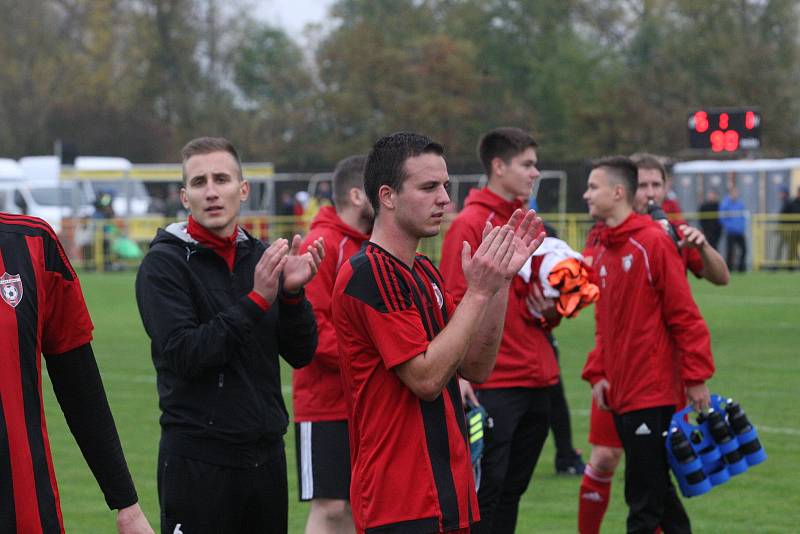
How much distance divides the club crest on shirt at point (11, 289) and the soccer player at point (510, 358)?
3318 mm

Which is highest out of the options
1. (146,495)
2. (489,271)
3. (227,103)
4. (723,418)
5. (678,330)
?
(227,103)

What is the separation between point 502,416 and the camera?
6.87 meters

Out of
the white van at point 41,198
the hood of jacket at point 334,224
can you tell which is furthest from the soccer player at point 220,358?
the white van at point 41,198

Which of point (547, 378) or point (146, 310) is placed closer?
point (146, 310)

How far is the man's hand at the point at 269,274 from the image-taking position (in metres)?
5.00

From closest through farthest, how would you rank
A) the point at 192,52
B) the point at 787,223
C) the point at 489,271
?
the point at 489,271 → the point at 787,223 → the point at 192,52

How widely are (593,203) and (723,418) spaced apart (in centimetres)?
130

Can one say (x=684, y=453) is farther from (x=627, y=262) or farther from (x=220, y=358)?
(x=220, y=358)

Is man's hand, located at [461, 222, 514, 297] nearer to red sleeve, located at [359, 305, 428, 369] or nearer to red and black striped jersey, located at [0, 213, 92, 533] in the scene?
red sleeve, located at [359, 305, 428, 369]

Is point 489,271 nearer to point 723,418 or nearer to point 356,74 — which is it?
point 723,418

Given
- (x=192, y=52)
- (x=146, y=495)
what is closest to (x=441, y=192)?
(x=146, y=495)

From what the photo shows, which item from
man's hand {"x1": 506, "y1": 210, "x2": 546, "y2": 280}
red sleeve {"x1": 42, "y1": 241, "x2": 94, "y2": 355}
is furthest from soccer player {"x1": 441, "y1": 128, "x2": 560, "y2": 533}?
red sleeve {"x1": 42, "y1": 241, "x2": 94, "y2": 355}

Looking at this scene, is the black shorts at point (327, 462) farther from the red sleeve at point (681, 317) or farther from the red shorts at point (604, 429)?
the red sleeve at point (681, 317)

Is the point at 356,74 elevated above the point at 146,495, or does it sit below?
above
